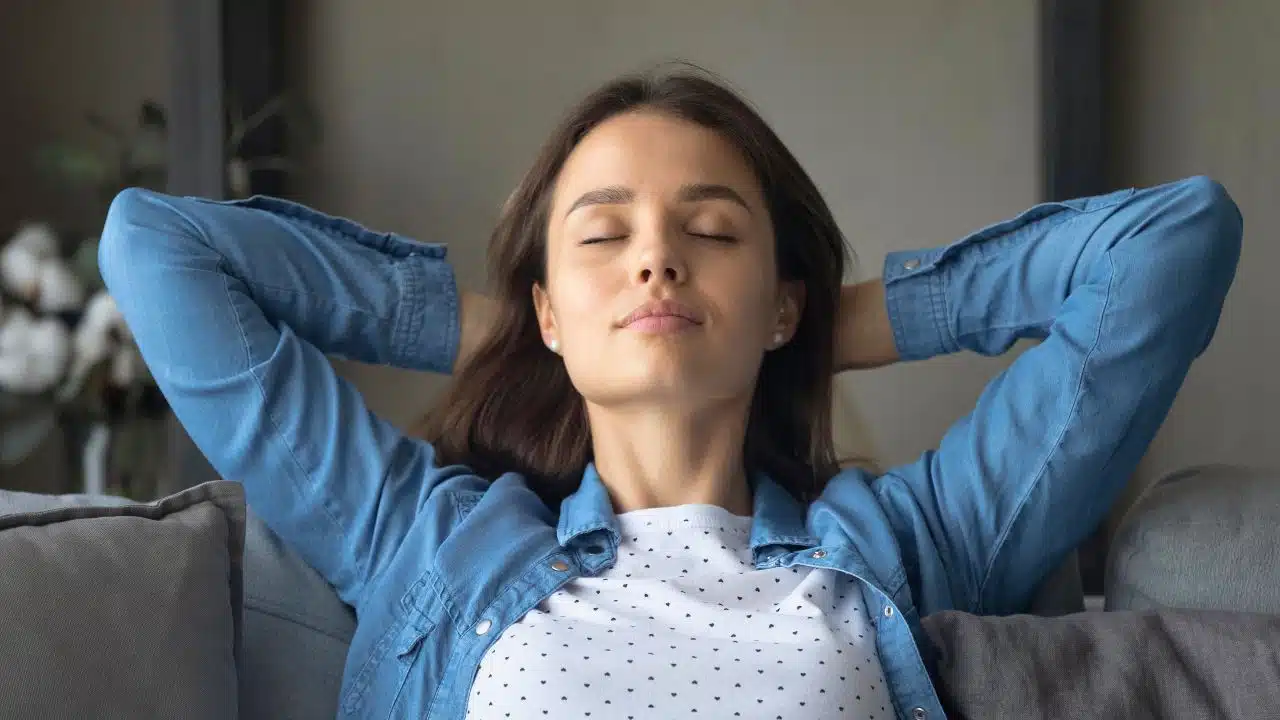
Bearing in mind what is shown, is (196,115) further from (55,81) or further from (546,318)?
(546,318)

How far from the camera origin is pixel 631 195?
1.40 metres

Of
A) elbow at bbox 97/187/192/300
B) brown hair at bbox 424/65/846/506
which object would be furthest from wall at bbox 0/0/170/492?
brown hair at bbox 424/65/846/506

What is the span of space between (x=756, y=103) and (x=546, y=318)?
1.43 meters

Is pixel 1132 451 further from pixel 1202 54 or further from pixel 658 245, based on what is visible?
pixel 1202 54

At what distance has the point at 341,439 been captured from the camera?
1.39m

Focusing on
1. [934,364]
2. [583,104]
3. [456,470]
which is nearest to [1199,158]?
[934,364]

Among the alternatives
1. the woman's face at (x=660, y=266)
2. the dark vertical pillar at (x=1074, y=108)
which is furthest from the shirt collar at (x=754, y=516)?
the dark vertical pillar at (x=1074, y=108)

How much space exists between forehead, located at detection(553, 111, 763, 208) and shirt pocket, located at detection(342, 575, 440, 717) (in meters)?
0.51

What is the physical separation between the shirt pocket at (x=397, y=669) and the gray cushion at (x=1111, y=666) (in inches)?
20.5

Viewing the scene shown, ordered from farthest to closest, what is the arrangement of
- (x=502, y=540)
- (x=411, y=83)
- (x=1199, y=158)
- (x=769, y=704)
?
(x=411, y=83) → (x=1199, y=158) → (x=502, y=540) → (x=769, y=704)

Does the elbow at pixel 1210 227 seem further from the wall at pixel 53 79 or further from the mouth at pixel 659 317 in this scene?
the wall at pixel 53 79

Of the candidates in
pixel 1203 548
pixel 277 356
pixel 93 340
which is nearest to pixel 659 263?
pixel 277 356

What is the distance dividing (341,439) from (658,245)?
0.42 m

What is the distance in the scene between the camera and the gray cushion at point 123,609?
3.35ft
